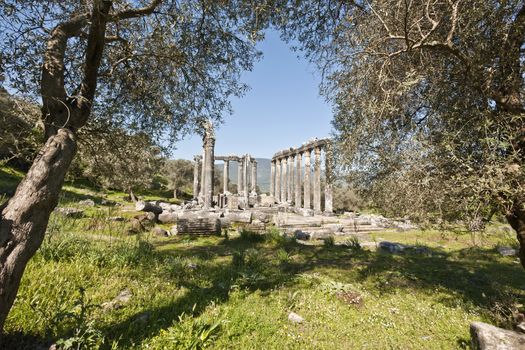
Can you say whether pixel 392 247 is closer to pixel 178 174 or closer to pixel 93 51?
pixel 93 51

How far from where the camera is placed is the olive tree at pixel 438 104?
165 inches

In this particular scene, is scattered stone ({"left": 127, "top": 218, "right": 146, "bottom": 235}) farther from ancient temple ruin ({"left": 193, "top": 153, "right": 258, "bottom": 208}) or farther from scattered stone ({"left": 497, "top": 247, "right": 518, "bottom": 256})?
ancient temple ruin ({"left": 193, "top": 153, "right": 258, "bottom": 208})

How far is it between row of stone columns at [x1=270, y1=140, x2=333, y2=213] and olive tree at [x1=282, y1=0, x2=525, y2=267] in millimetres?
24360

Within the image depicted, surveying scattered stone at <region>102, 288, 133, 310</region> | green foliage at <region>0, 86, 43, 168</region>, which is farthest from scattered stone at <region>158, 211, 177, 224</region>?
green foliage at <region>0, 86, 43, 168</region>

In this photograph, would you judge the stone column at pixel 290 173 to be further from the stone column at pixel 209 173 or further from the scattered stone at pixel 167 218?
the scattered stone at pixel 167 218

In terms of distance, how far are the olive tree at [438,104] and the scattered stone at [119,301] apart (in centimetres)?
525

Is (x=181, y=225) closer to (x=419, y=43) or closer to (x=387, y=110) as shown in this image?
(x=387, y=110)

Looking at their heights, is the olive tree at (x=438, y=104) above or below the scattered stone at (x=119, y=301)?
above

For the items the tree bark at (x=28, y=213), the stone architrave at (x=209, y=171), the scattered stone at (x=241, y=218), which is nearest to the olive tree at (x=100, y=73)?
the tree bark at (x=28, y=213)

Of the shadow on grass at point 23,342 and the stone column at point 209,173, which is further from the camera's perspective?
the stone column at point 209,173

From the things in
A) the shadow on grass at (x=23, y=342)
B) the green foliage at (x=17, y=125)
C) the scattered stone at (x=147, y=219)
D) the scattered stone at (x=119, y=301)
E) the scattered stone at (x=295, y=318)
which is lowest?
the scattered stone at (x=295, y=318)

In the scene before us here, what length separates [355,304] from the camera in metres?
5.60

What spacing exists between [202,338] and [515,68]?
6.46 m

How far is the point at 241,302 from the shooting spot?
535 cm
